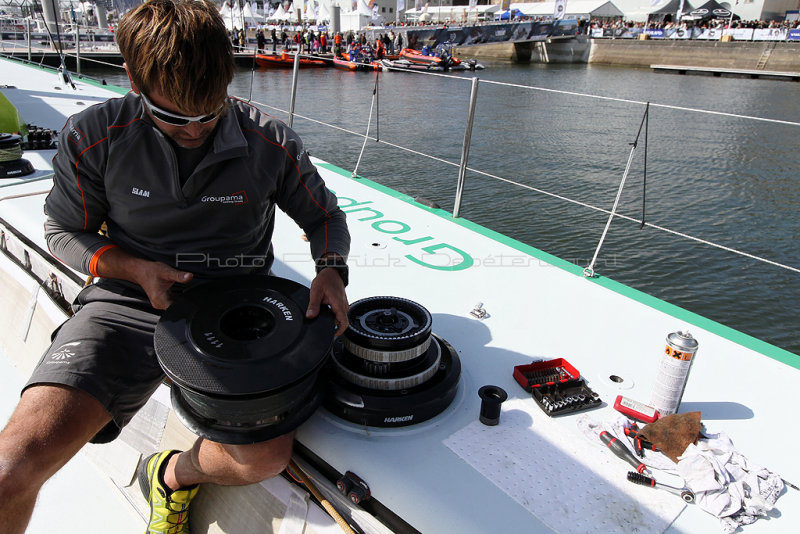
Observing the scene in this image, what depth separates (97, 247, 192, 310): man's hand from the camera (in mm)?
1401

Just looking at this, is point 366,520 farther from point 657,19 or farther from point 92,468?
Answer: point 657,19

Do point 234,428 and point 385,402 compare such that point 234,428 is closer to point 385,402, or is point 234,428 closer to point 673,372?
point 385,402

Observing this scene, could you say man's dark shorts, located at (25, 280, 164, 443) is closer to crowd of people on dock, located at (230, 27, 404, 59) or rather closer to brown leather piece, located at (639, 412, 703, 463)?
brown leather piece, located at (639, 412, 703, 463)

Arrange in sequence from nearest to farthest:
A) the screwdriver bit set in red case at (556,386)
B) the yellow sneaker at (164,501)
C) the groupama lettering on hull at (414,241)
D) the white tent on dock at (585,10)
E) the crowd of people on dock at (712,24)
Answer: the yellow sneaker at (164,501), the screwdriver bit set in red case at (556,386), the groupama lettering on hull at (414,241), the crowd of people on dock at (712,24), the white tent on dock at (585,10)

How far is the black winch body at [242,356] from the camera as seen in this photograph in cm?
119

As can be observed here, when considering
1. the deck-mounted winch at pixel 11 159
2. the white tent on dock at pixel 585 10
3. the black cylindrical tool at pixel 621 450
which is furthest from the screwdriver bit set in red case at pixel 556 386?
the white tent on dock at pixel 585 10

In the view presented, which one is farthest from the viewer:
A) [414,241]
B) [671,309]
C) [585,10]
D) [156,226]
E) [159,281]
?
[585,10]

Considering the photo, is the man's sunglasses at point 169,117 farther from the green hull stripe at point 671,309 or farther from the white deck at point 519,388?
the green hull stripe at point 671,309

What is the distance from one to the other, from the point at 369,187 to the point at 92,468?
8.41ft

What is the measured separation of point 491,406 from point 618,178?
7.37m

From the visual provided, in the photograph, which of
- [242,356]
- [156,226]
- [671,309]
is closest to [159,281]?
[156,226]

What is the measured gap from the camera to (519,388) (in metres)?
1.75

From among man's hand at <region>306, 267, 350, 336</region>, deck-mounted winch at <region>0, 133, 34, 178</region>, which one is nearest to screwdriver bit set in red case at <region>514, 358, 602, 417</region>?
man's hand at <region>306, 267, 350, 336</region>

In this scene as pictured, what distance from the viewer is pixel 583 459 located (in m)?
1.45
